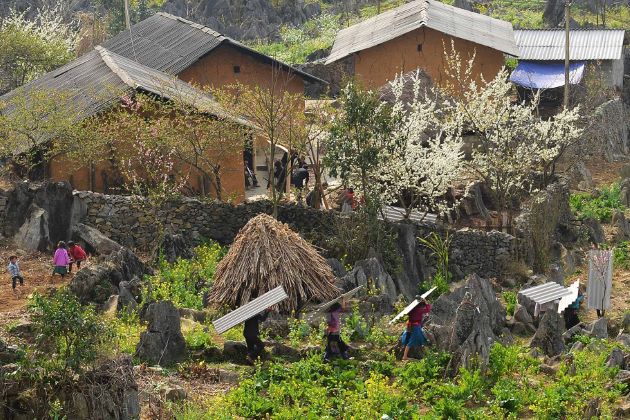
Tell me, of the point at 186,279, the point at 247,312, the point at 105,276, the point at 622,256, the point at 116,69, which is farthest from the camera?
the point at 116,69

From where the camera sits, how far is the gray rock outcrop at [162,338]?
1881cm

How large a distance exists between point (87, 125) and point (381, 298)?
10.0 metres

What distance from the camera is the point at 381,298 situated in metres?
22.3

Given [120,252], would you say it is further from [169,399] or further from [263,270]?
[169,399]

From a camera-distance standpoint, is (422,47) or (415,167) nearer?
(415,167)

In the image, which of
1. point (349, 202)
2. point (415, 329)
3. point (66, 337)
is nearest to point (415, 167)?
point (349, 202)

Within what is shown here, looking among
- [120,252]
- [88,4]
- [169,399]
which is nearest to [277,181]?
[120,252]

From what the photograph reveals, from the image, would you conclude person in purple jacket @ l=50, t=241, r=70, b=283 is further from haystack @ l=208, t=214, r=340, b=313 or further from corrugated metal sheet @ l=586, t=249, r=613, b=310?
corrugated metal sheet @ l=586, t=249, r=613, b=310

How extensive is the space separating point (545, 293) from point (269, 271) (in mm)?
5453

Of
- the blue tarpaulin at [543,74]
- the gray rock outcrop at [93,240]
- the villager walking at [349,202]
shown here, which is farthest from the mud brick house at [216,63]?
the gray rock outcrop at [93,240]

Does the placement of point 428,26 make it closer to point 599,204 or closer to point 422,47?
point 422,47

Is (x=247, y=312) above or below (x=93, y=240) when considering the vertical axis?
below

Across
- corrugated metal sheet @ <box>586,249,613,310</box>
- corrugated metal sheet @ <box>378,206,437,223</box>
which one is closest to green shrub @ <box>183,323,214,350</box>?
corrugated metal sheet @ <box>586,249,613,310</box>

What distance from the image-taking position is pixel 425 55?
141 ft
